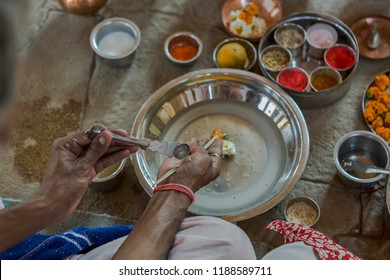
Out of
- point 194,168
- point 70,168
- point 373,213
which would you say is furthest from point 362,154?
point 70,168

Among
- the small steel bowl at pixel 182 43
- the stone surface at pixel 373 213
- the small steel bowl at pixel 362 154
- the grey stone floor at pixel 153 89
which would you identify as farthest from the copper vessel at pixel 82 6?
the stone surface at pixel 373 213

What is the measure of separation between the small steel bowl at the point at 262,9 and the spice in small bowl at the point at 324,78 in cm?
46

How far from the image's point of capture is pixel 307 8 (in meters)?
2.96

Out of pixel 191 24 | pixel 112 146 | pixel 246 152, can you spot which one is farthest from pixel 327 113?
pixel 112 146

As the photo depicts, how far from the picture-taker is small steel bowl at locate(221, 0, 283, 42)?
288cm

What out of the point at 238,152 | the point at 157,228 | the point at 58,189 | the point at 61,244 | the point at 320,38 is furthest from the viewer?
the point at 320,38

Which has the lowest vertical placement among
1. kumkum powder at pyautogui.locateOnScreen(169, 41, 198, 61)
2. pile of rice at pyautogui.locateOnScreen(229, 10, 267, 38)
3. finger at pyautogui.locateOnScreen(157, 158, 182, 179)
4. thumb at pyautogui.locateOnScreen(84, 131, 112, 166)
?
finger at pyautogui.locateOnScreen(157, 158, 182, 179)

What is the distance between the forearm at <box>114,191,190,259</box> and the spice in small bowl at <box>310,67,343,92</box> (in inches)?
45.5

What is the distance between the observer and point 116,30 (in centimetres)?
294

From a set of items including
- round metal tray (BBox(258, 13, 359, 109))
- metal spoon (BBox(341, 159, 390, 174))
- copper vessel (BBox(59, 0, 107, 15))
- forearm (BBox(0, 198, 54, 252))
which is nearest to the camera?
forearm (BBox(0, 198, 54, 252))

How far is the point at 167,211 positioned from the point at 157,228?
0.09 m

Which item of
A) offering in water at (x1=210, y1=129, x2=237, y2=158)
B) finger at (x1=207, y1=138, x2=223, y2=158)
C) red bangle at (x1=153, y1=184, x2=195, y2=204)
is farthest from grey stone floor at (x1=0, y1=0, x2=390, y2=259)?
red bangle at (x1=153, y1=184, x2=195, y2=204)

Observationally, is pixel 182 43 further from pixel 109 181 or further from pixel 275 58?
pixel 109 181

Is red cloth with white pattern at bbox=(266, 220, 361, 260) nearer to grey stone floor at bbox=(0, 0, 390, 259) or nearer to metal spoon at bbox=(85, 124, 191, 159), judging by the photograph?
grey stone floor at bbox=(0, 0, 390, 259)
